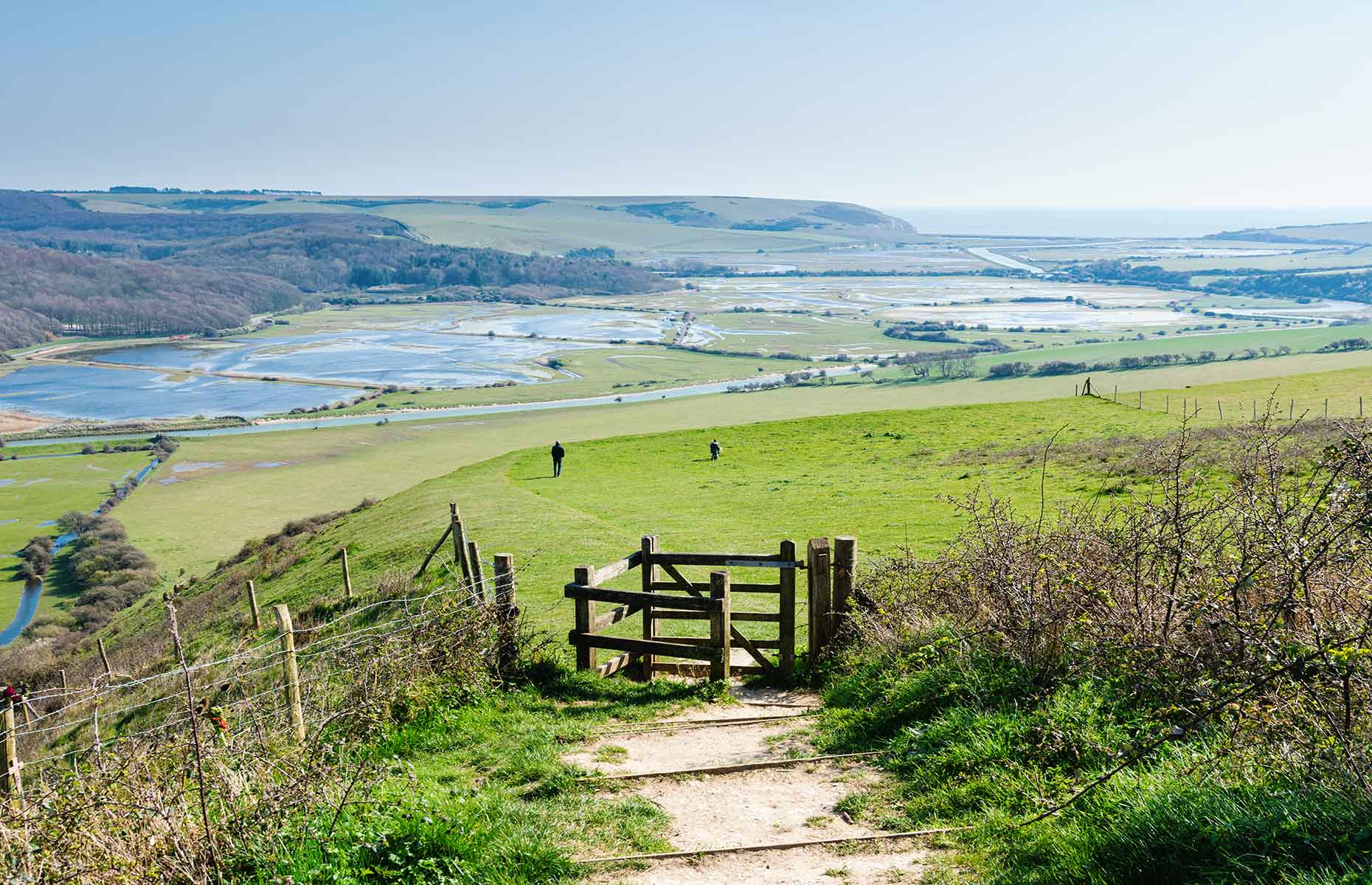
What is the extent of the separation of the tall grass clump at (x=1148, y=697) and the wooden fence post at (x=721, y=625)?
65.3 inches

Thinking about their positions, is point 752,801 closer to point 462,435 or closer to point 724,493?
point 724,493

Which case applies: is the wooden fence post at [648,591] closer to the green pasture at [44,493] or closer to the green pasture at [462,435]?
the green pasture at [462,435]

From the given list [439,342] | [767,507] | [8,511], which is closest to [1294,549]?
[767,507]

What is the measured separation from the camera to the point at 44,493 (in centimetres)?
8031

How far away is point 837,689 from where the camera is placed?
36.7 ft

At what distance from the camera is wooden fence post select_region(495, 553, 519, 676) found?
38.1 feet

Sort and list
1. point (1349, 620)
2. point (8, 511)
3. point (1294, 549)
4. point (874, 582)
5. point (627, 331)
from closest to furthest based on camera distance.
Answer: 1. point (1349, 620)
2. point (1294, 549)
3. point (874, 582)
4. point (8, 511)
5. point (627, 331)

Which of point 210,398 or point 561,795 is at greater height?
point 561,795

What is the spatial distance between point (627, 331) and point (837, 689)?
190462mm

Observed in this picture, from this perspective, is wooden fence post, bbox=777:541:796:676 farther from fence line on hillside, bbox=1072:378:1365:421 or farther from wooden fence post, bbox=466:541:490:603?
fence line on hillside, bbox=1072:378:1365:421

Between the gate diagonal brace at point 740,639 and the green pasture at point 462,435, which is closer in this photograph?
the gate diagonal brace at point 740,639

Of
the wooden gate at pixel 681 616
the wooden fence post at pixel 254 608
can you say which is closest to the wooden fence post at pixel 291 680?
the wooden gate at pixel 681 616

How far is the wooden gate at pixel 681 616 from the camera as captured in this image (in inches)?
473

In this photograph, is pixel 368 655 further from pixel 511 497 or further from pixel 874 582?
pixel 511 497
